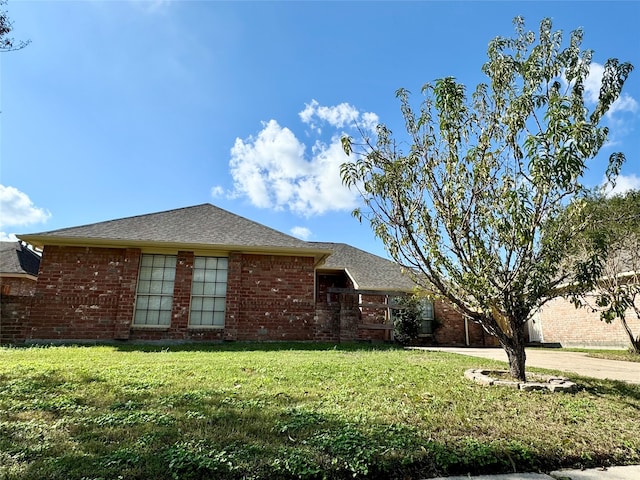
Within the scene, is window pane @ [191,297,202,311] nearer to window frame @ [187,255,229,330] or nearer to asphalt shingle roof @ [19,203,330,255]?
window frame @ [187,255,229,330]

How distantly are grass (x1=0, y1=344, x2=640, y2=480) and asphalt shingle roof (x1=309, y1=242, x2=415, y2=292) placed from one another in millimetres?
9330

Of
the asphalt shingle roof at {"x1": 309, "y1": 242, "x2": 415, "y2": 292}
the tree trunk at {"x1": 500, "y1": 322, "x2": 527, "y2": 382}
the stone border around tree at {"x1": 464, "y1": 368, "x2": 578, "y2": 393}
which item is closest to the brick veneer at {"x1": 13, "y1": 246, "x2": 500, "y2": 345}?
the asphalt shingle roof at {"x1": 309, "y1": 242, "x2": 415, "y2": 292}

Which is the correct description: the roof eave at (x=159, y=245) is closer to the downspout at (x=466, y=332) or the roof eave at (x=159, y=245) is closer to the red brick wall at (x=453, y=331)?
the red brick wall at (x=453, y=331)

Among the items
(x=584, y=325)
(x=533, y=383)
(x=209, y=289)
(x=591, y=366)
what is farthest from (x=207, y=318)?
(x=584, y=325)

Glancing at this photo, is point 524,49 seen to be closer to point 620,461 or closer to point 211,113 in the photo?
point 620,461

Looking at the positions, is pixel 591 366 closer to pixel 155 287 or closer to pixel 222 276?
pixel 222 276

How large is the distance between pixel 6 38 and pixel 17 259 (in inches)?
633

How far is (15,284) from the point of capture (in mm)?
16969

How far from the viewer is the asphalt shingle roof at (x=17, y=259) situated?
16.8 meters

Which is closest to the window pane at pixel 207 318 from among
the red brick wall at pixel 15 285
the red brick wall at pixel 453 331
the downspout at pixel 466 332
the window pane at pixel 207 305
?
the window pane at pixel 207 305

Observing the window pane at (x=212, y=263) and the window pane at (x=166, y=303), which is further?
the window pane at (x=212, y=263)

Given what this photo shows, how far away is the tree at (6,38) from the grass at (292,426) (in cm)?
517

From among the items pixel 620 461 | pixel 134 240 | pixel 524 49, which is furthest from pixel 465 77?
pixel 134 240

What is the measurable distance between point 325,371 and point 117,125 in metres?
8.76
